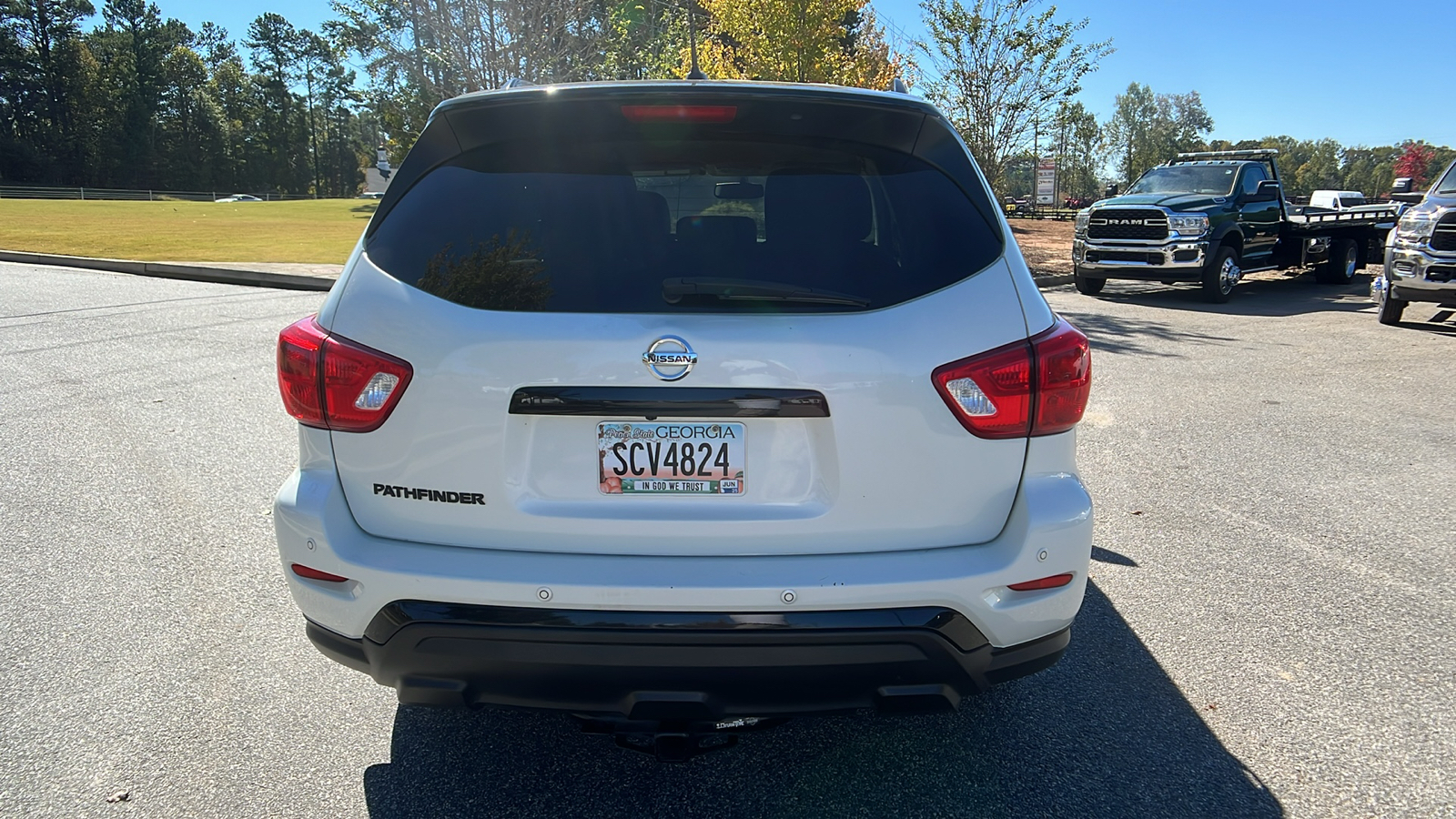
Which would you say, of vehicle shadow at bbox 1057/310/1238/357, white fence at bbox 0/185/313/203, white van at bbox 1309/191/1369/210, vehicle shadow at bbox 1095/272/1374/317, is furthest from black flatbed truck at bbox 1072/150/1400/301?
white fence at bbox 0/185/313/203

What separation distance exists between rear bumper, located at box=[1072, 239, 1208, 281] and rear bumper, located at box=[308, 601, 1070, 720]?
541 inches

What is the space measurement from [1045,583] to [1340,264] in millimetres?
18708

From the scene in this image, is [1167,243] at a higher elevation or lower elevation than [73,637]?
higher

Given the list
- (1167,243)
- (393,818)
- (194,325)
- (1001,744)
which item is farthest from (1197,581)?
(1167,243)

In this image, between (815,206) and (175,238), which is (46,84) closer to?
(175,238)

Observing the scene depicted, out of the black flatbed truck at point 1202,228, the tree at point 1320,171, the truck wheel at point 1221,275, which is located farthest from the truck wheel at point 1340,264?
the tree at point 1320,171

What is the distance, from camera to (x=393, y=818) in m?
2.44

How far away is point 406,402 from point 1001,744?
1998mm

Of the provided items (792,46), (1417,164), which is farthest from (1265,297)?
(1417,164)

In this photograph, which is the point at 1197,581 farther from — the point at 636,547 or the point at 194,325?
the point at 194,325

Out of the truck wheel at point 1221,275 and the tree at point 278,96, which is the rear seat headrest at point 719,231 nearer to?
the truck wheel at point 1221,275

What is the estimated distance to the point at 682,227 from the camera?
7.43ft

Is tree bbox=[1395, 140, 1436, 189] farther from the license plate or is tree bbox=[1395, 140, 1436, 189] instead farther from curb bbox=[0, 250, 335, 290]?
the license plate

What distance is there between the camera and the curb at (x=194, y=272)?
49.2 ft
